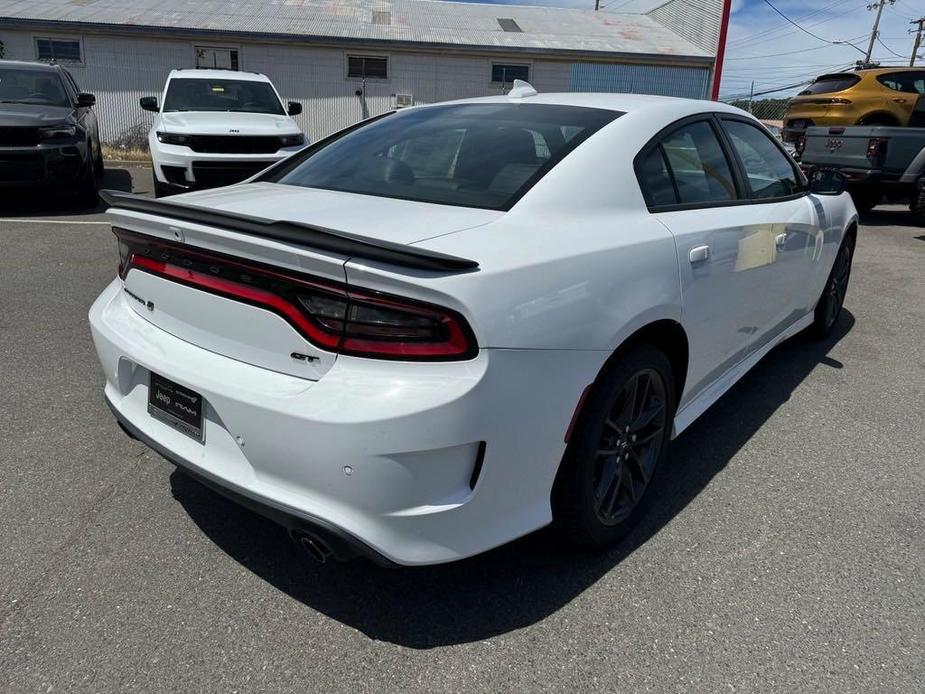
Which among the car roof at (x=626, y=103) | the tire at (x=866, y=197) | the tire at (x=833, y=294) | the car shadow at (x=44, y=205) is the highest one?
the car roof at (x=626, y=103)

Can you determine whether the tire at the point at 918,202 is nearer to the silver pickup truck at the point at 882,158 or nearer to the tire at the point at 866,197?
the silver pickup truck at the point at 882,158

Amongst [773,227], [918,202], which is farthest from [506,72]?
[773,227]

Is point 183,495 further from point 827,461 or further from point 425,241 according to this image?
point 827,461

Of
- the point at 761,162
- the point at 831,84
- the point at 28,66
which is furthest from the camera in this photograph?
the point at 831,84

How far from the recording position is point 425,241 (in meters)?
1.98

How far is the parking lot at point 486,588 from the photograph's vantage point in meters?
2.01

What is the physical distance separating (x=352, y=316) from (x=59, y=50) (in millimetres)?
20865

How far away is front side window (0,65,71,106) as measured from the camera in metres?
9.22

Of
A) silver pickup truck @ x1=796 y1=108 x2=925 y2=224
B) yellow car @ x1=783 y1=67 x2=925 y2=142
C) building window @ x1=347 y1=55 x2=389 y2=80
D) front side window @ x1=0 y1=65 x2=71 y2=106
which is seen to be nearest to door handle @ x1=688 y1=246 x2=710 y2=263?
silver pickup truck @ x1=796 y1=108 x2=925 y2=224

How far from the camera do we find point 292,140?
9.08 metres

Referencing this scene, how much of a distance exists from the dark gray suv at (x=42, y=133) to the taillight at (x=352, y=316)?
764 cm

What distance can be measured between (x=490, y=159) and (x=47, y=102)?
8953mm

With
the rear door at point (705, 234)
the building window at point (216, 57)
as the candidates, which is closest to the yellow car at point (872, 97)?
the rear door at point (705, 234)

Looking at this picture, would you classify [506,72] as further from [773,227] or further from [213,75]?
[773,227]
